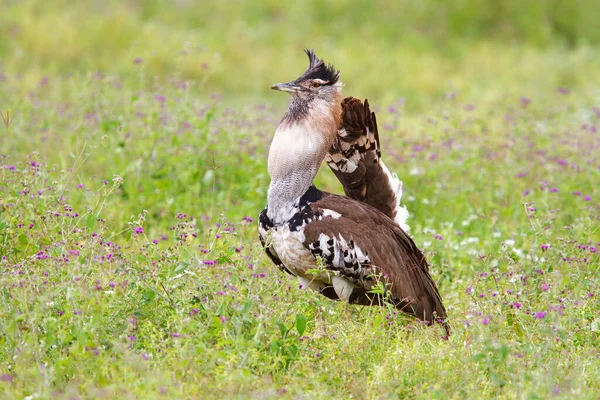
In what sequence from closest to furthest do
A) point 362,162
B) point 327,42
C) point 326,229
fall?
point 326,229 → point 362,162 → point 327,42

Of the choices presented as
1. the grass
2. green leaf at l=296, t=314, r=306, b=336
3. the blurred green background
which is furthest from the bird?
the blurred green background

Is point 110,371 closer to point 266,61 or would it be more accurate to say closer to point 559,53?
point 266,61

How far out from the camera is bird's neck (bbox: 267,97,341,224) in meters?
4.58

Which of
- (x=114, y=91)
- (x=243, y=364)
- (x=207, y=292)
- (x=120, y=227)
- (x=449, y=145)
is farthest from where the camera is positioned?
(x=114, y=91)

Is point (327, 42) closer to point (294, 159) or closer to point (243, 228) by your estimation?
point (243, 228)

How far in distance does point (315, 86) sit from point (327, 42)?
27.4ft

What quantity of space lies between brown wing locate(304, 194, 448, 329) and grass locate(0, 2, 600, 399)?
17 centimetres

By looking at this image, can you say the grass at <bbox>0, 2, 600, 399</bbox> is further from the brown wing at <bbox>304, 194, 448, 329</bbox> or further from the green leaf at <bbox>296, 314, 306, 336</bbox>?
the brown wing at <bbox>304, 194, 448, 329</bbox>

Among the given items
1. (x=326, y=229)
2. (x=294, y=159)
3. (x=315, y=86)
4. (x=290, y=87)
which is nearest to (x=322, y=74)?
(x=315, y=86)

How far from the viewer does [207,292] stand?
157 inches

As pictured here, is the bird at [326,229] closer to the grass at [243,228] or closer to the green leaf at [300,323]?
the grass at [243,228]

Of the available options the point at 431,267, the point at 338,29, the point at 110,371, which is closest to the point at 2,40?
the point at 338,29

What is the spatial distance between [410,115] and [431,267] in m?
4.89

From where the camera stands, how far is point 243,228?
5051 millimetres
